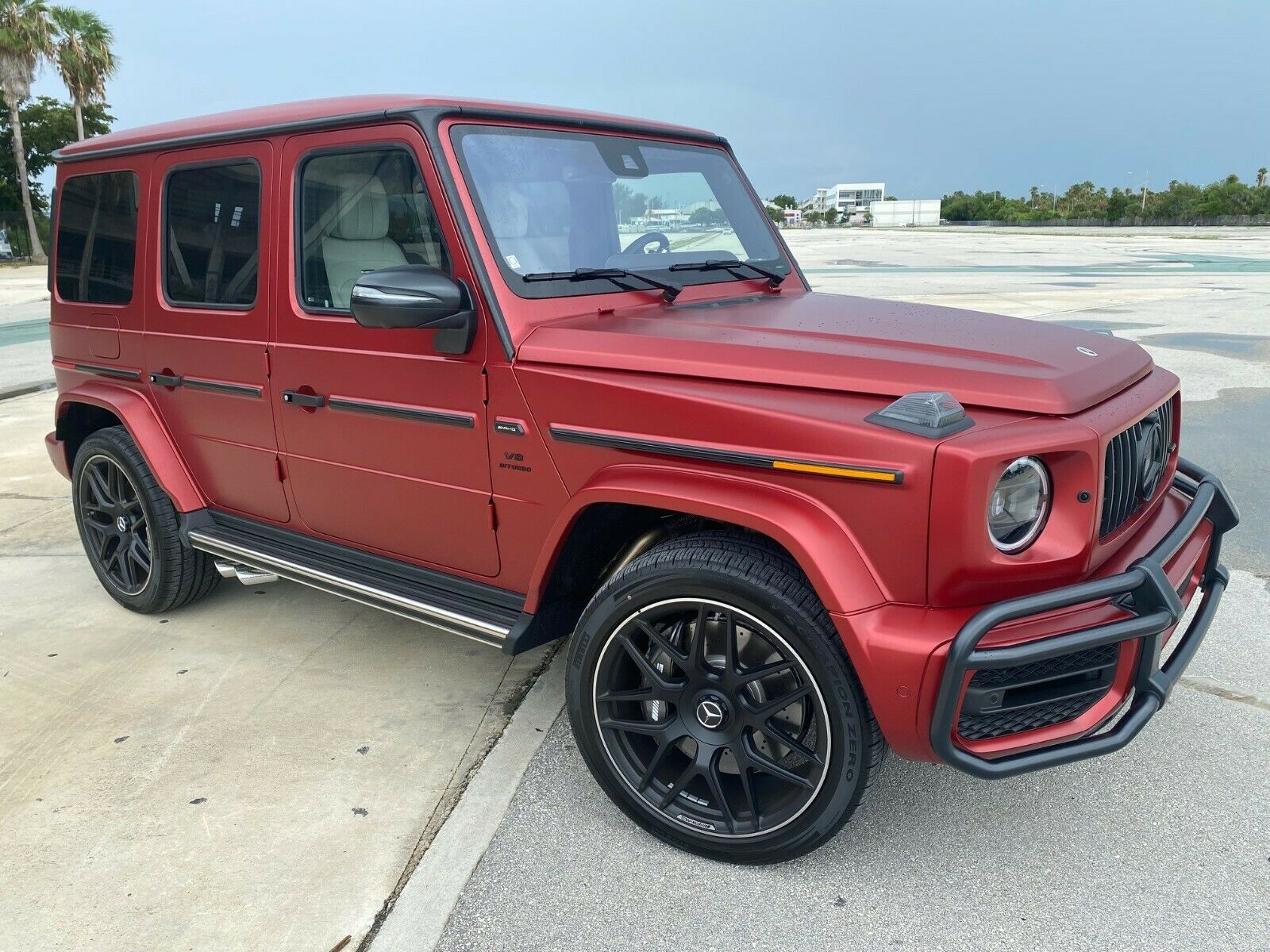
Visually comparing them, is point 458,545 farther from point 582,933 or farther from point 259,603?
point 259,603

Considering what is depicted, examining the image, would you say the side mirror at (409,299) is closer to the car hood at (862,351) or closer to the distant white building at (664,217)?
the car hood at (862,351)

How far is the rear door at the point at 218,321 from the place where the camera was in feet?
11.4

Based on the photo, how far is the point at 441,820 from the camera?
2.86 meters

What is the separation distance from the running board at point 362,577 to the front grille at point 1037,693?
1.29 metres

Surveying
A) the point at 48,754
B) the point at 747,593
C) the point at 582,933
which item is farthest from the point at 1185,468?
the point at 48,754

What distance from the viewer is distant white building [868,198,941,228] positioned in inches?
4665

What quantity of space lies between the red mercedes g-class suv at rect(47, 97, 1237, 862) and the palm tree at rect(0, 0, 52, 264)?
42.7 meters

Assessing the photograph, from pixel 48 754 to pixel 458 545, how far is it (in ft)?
4.94

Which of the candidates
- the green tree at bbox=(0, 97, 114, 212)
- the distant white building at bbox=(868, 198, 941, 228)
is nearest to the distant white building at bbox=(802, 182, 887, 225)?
the distant white building at bbox=(868, 198, 941, 228)

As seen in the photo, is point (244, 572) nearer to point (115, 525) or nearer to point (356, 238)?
point (115, 525)

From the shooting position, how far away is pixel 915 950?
2330 millimetres

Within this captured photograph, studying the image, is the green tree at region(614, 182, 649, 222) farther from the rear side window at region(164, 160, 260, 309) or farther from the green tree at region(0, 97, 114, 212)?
the green tree at region(0, 97, 114, 212)

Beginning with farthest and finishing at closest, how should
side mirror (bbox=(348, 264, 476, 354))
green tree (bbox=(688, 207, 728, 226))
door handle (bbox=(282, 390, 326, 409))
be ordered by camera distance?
green tree (bbox=(688, 207, 728, 226))
door handle (bbox=(282, 390, 326, 409))
side mirror (bbox=(348, 264, 476, 354))

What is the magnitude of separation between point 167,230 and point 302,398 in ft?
3.57
